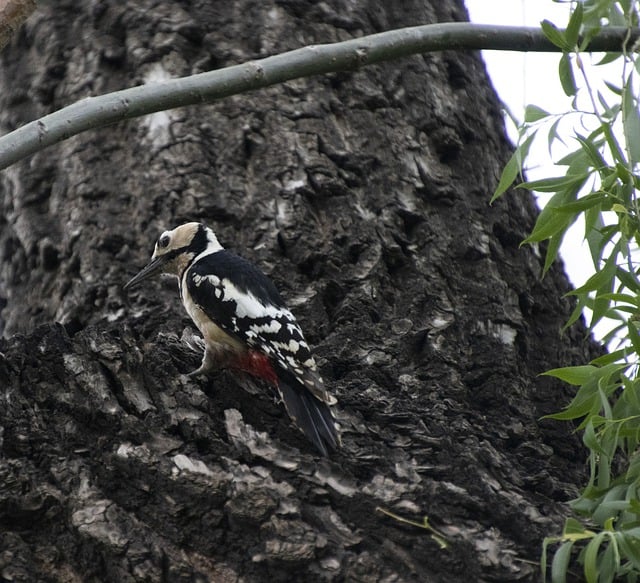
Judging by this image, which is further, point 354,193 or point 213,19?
point 213,19

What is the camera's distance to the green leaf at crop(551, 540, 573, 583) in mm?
1992

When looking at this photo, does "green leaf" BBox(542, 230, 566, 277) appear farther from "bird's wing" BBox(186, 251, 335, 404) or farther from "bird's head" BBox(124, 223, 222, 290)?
"bird's head" BBox(124, 223, 222, 290)

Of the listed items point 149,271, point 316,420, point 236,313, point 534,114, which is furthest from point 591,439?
point 149,271

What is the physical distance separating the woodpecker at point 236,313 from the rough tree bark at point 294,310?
63mm

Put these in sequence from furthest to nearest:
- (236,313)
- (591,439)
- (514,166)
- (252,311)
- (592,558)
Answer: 1. (236,313)
2. (252,311)
3. (514,166)
4. (591,439)
5. (592,558)

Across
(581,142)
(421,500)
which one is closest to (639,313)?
(581,142)

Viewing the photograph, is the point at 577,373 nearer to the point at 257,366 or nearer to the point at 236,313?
the point at 257,366

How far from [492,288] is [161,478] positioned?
114 cm

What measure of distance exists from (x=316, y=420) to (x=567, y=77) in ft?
3.02

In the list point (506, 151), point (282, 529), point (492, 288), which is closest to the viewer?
point (282, 529)

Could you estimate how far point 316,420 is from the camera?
2.39 meters

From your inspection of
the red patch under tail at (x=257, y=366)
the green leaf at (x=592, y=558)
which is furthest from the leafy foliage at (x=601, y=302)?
→ the red patch under tail at (x=257, y=366)

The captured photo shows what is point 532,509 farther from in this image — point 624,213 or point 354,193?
point 354,193

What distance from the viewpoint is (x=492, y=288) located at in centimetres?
295
